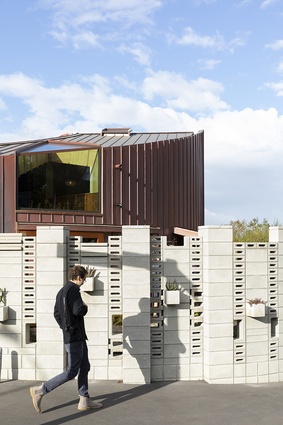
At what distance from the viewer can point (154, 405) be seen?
22.6ft

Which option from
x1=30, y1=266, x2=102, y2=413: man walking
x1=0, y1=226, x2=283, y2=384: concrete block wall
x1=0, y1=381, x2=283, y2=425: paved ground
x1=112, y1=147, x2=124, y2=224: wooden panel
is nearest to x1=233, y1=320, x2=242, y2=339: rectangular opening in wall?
x1=0, y1=226, x2=283, y2=384: concrete block wall

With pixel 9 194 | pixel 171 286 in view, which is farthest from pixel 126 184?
pixel 171 286

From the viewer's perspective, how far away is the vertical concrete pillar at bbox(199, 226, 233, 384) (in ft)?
26.6

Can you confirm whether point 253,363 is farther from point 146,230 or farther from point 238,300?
point 146,230

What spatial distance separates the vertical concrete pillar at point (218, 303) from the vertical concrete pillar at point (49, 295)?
8.24 ft

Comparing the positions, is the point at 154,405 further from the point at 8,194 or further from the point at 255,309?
the point at 8,194

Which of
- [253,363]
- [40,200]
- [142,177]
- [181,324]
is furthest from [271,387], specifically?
[142,177]

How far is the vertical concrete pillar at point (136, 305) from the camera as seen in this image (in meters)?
7.99

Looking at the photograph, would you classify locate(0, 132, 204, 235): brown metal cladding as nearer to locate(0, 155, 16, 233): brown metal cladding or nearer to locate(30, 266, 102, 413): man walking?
locate(0, 155, 16, 233): brown metal cladding

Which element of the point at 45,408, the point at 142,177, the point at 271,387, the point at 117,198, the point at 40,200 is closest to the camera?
the point at 45,408

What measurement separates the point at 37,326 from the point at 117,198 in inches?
279

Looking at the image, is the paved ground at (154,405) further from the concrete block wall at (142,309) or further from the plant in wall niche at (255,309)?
the plant in wall niche at (255,309)

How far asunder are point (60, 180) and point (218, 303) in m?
6.88

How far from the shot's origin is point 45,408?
674 centimetres
